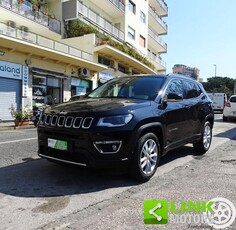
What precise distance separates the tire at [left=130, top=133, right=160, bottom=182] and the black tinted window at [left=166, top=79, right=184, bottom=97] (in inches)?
42.2

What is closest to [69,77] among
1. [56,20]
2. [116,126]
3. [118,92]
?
[56,20]

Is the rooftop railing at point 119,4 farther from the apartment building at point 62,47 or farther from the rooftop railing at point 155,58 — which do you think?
the rooftop railing at point 155,58

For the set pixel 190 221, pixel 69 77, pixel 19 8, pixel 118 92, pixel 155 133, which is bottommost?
pixel 190 221

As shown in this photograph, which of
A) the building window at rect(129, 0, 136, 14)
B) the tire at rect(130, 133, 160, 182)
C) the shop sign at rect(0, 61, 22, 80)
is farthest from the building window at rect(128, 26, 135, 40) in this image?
the tire at rect(130, 133, 160, 182)

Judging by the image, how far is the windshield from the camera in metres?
4.98

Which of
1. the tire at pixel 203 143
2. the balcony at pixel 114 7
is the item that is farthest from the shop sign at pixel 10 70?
the tire at pixel 203 143

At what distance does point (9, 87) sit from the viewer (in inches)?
641

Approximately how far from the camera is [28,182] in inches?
171

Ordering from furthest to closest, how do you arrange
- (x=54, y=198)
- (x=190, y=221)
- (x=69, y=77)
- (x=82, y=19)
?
(x=82, y=19)
(x=69, y=77)
(x=54, y=198)
(x=190, y=221)

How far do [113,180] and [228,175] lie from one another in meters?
2.04

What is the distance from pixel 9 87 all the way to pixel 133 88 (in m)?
12.9

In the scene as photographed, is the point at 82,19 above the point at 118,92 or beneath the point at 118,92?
above

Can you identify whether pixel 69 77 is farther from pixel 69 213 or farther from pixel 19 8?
pixel 69 213

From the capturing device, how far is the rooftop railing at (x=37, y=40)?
1529cm
